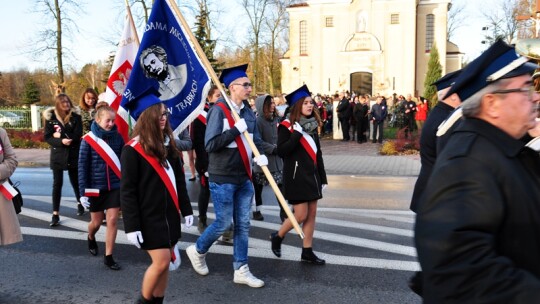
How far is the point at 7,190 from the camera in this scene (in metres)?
4.73

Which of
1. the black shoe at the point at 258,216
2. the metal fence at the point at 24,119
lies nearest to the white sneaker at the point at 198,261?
the black shoe at the point at 258,216

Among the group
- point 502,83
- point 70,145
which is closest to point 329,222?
point 70,145

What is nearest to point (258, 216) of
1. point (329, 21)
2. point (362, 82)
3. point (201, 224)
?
point (201, 224)

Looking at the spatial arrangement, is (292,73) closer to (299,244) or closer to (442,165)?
(299,244)

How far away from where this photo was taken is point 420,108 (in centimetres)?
2148

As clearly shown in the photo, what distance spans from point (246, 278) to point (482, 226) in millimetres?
3517

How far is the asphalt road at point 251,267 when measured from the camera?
473cm

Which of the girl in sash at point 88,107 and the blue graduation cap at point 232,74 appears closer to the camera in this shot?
the blue graduation cap at point 232,74

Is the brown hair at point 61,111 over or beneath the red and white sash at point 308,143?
over

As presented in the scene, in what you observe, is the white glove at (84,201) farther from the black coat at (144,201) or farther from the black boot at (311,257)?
the black boot at (311,257)

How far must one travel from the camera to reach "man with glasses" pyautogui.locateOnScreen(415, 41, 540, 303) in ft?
5.59

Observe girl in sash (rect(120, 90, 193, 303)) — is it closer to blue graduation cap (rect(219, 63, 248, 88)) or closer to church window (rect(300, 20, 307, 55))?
blue graduation cap (rect(219, 63, 248, 88))

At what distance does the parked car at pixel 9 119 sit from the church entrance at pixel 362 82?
24.3 meters

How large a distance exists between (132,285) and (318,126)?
8.84ft
